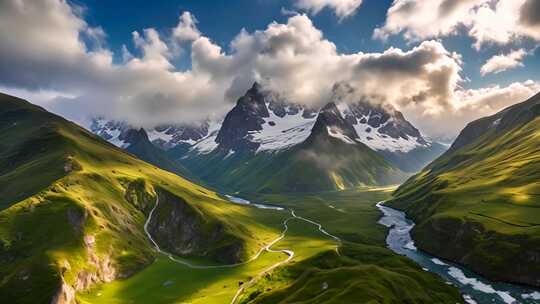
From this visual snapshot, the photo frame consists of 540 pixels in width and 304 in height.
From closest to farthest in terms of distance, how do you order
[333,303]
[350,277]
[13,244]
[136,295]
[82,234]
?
[333,303]
[350,277]
[136,295]
[13,244]
[82,234]

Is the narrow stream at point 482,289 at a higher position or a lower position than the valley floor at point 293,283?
lower

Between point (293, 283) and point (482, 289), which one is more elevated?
point (293, 283)

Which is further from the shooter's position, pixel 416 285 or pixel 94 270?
pixel 94 270

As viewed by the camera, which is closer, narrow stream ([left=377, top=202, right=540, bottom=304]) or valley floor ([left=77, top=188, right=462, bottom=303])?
valley floor ([left=77, top=188, right=462, bottom=303])

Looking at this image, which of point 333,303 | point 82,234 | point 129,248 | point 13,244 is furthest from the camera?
point 129,248

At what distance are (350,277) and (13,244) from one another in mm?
125196

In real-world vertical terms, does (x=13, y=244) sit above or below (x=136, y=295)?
above

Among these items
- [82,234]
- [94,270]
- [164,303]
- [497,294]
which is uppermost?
[82,234]

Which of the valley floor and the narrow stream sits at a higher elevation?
the valley floor

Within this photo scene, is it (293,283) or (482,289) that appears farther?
(482,289)

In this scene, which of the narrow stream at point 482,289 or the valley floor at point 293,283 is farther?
the narrow stream at point 482,289

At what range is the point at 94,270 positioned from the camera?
550 ft


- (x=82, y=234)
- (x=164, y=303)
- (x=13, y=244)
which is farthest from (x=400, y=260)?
(x=13, y=244)

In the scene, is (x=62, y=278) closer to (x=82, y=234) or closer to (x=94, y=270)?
(x=94, y=270)
